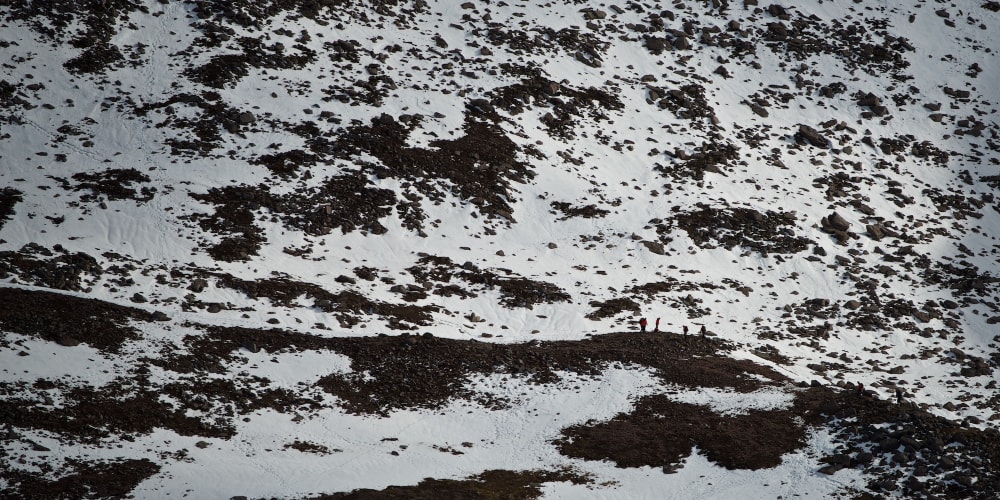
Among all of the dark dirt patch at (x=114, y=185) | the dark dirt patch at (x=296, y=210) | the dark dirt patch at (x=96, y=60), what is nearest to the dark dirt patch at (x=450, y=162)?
the dark dirt patch at (x=296, y=210)

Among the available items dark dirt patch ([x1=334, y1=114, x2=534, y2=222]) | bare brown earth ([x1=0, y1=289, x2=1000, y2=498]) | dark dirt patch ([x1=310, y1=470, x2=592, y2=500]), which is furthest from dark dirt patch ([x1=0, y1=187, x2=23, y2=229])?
dark dirt patch ([x1=310, y1=470, x2=592, y2=500])

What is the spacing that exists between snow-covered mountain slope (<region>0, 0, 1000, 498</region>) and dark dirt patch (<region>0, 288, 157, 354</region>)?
0.15 metres

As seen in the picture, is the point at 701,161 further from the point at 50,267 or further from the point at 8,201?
the point at 8,201

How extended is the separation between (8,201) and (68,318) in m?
12.7

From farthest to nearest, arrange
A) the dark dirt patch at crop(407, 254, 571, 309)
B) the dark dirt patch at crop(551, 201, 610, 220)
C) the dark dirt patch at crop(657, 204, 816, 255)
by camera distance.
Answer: the dark dirt patch at crop(551, 201, 610, 220)
the dark dirt patch at crop(657, 204, 816, 255)
the dark dirt patch at crop(407, 254, 571, 309)

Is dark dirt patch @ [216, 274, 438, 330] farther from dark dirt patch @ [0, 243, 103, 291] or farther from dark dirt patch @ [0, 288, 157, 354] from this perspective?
dark dirt patch @ [0, 243, 103, 291]

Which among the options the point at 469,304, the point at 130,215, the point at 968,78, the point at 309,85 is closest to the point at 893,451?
the point at 469,304

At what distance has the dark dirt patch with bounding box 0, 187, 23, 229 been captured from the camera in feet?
130

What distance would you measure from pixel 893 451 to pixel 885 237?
98.9 feet

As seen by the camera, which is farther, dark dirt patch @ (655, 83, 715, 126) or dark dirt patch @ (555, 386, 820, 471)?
dark dirt patch @ (655, 83, 715, 126)

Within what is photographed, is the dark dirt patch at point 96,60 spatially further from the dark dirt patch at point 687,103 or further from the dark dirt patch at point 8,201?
the dark dirt patch at point 687,103

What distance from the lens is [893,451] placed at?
28078 mm

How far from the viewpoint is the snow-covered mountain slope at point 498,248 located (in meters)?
29.0

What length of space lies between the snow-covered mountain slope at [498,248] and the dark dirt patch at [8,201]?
2.41 ft
